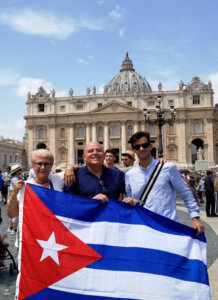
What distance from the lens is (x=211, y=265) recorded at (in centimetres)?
488

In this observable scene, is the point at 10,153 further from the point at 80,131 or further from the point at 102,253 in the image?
the point at 102,253

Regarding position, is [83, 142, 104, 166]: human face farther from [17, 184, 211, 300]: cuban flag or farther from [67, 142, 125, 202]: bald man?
[17, 184, 211, 300]: cuban flag

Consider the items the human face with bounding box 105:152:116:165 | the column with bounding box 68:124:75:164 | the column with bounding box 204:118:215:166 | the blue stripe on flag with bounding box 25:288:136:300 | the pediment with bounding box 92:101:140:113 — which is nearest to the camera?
the blue stripe on flag with bounding box 25:288:136:300

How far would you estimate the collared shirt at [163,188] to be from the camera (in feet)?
10.0

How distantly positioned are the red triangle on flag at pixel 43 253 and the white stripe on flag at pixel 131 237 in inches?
3.1

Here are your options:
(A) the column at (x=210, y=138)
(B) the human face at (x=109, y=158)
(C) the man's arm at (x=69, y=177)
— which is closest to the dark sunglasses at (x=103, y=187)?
(C) the man's arm at (x=69, y=177)

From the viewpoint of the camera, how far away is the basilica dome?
79.0 meters

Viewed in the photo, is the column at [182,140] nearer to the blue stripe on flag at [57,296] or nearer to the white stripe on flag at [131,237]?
the white stripe on flag at [131,237]

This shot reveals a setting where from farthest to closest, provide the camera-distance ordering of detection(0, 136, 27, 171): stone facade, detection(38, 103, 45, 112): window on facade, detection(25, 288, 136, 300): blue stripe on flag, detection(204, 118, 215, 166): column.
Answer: detection(0, 136, 27, 171): stone facade
detection(38, 103, 45, 112): window on facade
detection(204, 118, 215, 166): column
detection(25, 288, 136, 300): blue stripe on flag

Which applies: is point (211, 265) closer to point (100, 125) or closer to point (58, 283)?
point (58, 283)

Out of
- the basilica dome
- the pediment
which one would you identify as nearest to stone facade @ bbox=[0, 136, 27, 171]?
the pediment

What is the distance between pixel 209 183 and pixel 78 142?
4323cm

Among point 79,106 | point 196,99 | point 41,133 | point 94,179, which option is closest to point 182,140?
point 196,99

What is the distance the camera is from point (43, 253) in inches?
108
